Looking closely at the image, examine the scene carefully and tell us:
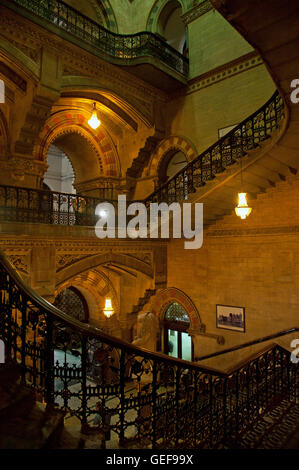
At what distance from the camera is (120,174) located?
10.8 meters

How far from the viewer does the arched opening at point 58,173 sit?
1675 centimetres

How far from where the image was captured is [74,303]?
39.2ft

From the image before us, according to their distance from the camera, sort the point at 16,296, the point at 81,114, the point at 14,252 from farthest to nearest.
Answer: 1. the point at 81,114
2. the point at 14,252
3. the point at 16,296

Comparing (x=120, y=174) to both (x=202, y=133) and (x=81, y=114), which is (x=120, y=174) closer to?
(x=81, y=114)

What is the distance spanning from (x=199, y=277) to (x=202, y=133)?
4.54 m

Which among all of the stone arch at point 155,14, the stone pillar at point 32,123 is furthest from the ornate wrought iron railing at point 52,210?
the stone arch at point 155,14

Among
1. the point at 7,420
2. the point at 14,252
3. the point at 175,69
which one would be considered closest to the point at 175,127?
the point at 175,69

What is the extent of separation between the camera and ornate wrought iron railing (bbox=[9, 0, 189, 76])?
26.3ft

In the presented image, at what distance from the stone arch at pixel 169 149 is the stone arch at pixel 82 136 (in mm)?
1377

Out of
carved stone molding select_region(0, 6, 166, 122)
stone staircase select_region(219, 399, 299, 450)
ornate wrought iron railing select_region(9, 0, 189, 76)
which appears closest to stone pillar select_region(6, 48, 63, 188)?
carved stone molding select_region(0, 6, 166, 122)

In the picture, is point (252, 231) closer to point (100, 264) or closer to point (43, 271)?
point (100, 264)

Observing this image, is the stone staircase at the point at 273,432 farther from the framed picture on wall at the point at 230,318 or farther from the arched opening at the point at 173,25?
the arched opening at the point at 173,25

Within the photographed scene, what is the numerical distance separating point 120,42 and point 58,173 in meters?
9.47

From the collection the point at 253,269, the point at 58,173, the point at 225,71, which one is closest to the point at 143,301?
the point at 253,269
